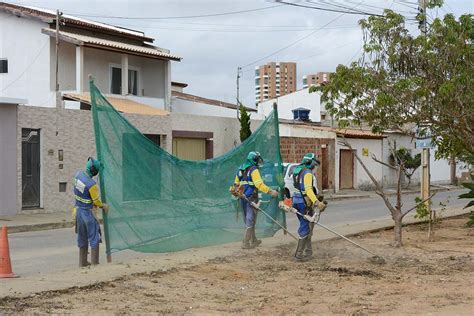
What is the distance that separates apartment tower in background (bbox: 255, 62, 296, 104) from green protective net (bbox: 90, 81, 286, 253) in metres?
48.6

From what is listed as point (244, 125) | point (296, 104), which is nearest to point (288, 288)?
point (244, 125)

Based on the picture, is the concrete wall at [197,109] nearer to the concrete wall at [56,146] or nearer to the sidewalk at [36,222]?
the concrete wall at [56,146]

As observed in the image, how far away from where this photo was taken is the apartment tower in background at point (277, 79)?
61906 millimetres

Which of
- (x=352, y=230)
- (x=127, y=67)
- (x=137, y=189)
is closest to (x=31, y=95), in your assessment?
(x=127, y=67)

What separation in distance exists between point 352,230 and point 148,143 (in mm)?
6368

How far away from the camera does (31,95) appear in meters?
28.7

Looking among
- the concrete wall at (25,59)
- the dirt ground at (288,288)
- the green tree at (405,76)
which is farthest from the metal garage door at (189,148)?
the dirt ground at (288,288)

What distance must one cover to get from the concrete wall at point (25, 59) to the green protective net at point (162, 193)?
55.4ft

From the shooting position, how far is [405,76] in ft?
45.5

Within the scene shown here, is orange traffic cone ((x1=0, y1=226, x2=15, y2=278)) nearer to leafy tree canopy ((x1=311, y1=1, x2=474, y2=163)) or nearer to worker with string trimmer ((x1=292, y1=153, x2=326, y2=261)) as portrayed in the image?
worker with string trimmer ((x1=292, y1=153, x2=326, y2=261))

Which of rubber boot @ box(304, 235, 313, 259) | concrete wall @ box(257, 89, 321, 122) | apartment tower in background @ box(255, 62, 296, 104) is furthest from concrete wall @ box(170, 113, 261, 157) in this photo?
apartment tower in background @ box(255, 62, 296, 104)

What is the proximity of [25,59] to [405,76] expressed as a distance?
19.6 meters

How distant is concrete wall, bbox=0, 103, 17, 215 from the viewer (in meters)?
19.8

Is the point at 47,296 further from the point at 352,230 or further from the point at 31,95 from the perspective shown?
the point at 31,95
